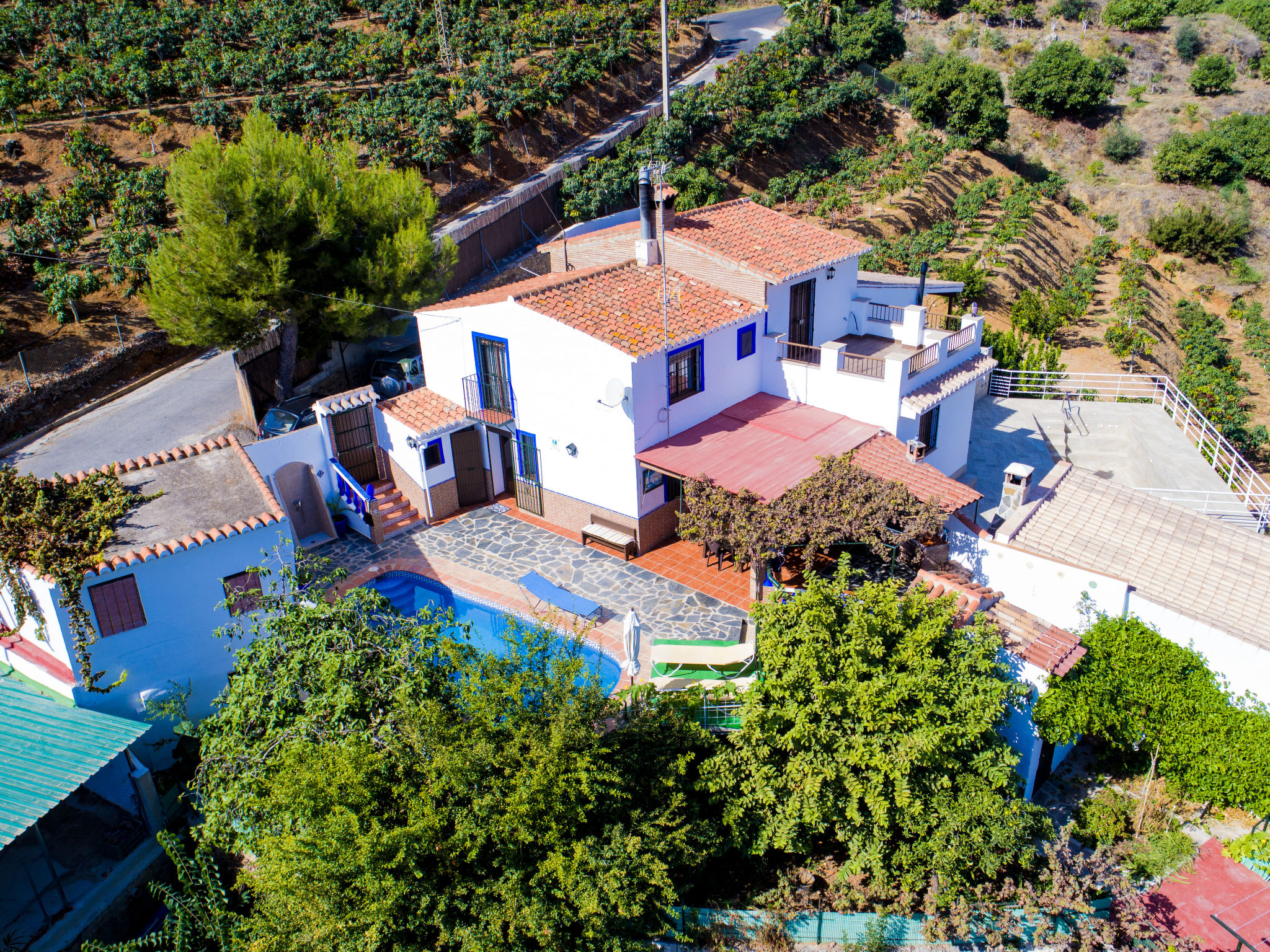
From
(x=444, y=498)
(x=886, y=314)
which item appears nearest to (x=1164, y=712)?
(x=886, y=314)

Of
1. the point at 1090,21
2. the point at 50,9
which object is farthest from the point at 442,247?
the point at 1090,21

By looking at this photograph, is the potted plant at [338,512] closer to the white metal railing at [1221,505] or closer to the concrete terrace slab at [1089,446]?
the concrete terrace slab at [1089,446]

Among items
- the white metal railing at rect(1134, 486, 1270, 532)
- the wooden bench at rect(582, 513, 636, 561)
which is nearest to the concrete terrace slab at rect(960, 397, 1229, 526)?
the white metal railing at rect(1134, 486, 1270, 532)

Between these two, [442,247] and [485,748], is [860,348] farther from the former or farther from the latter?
[485,748]

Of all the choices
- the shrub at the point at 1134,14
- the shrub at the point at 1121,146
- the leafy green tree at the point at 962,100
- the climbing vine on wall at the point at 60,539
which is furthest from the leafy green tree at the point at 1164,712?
the shrub at the point at 1134,14

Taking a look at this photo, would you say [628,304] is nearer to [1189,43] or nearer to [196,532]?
[196,532]

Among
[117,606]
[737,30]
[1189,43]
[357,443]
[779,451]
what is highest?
[737,30]
